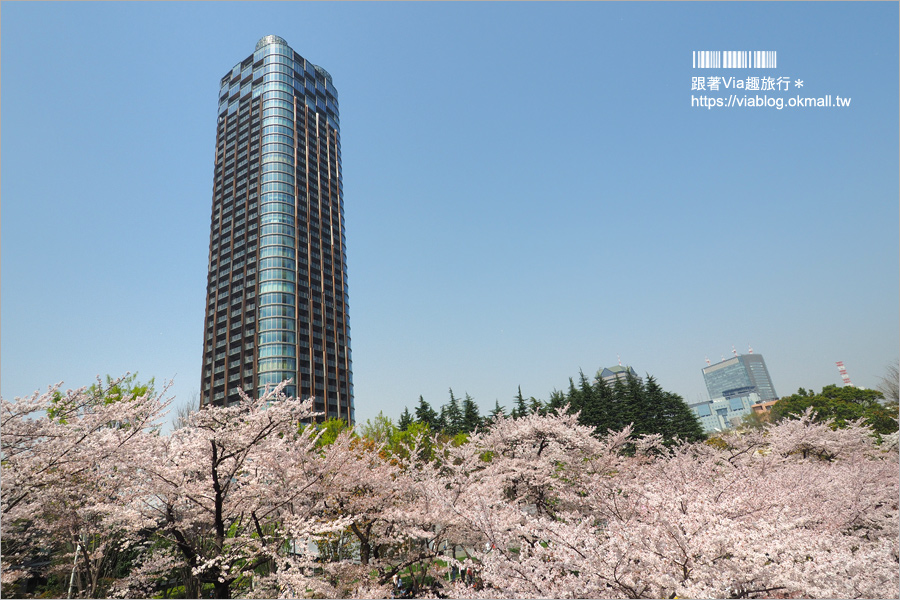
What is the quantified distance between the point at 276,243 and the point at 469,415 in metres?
42.8

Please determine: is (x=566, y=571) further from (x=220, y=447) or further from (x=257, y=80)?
(x=257, y=80)

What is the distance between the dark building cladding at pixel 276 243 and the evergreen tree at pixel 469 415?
25217 millimetres

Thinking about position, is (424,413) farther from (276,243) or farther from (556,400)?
(276,243)

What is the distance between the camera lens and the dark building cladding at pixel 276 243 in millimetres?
69312

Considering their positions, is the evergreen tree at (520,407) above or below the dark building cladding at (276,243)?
below

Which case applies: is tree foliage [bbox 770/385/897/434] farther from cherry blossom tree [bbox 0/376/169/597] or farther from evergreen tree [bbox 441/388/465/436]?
cherry blossom tree [bbox 0/376/169/597]

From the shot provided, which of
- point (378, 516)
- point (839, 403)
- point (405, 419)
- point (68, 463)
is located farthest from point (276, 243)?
point (839, 403)

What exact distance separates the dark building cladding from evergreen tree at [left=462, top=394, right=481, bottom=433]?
2522 cm

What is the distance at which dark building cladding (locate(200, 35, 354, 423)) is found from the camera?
69.3 metres

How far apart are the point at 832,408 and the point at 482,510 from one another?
2809 inches

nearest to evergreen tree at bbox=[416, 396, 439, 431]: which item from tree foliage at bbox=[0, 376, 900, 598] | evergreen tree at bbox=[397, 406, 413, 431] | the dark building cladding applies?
evergreen tree at bbox=[397, 406, 413, 431]

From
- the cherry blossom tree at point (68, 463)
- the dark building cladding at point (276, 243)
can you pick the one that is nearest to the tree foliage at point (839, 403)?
the cherry blossom tree at point (68, 463)

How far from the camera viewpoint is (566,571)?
281 inches

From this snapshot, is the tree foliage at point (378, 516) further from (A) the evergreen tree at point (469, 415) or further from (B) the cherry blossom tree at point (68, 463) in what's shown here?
(A) the evergreen tree at point (469, 415)
